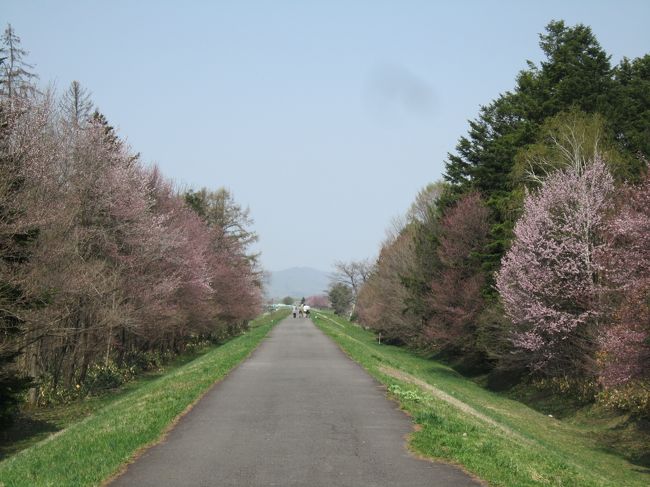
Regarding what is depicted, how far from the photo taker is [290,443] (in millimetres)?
9359

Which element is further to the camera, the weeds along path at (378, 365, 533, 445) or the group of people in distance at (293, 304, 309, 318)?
the group of people in distance at (293, 304, 309, 318)

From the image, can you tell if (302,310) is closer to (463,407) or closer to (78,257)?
(78,257)

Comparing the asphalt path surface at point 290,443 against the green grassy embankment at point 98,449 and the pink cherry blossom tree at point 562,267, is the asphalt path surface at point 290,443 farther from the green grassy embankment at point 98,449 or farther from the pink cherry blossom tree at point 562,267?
the pink cherry blossom tree at point 562,267

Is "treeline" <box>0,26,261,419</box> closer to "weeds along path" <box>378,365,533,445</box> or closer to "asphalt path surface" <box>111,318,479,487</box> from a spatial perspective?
"asphalt path surface" <box>111,318,479,487</box>

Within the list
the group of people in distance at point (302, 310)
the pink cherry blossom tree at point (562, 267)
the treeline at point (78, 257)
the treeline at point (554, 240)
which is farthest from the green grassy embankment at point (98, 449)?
the group of people in distance at point (302, 310)

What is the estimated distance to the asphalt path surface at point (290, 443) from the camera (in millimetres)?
7559

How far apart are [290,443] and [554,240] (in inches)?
763

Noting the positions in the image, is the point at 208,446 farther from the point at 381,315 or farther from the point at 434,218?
the point at 381,315

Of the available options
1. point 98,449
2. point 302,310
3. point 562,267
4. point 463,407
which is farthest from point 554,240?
point 302,310

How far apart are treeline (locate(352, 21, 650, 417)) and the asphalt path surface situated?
8606 mm

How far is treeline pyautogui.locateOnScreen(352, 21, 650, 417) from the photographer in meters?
19.8

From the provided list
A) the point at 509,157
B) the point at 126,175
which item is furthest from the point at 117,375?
the point at 509,157

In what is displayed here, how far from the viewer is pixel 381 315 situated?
5869cm

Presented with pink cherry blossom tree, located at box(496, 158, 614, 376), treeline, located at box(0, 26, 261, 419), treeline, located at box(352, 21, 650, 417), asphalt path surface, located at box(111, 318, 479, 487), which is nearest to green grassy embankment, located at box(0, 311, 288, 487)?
asphalt path surface, located at box(111, 318, 479, 487)
